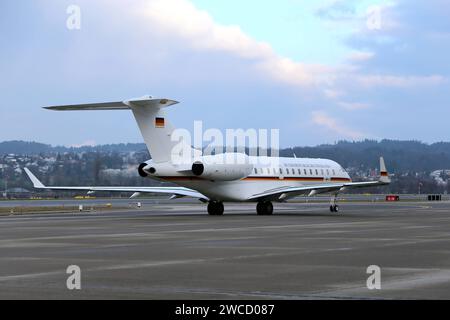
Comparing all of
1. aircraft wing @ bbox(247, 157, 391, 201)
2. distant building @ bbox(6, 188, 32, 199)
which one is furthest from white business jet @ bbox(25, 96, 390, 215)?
distant building @ bbox(6, 188, 32, 199)

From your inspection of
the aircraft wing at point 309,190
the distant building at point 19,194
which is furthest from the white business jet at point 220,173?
the distant building at point 19,194

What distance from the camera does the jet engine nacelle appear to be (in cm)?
4181

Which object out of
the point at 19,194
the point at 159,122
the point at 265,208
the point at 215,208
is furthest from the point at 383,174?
the point at 19,194

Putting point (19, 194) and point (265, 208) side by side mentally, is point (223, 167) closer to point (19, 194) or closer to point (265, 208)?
point (265, 208)

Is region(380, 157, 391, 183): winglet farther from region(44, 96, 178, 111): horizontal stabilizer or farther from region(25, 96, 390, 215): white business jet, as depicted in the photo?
region(44, 96, 178, 111): horizontal stabilizer

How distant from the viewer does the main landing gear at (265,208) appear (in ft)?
156

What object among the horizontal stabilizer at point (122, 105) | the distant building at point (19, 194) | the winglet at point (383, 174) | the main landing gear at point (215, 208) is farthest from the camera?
the distant building at point (19, 194)

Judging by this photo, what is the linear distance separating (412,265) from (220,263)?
4017 millimetres

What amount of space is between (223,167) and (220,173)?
38 centimetres

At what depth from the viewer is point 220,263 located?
17.4m

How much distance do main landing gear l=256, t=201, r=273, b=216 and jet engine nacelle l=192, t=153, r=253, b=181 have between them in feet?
7.85

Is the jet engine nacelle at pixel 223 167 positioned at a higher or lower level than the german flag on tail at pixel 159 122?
lower

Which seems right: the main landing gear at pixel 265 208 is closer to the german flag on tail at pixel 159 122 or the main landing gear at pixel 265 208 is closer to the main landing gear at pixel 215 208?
the main landing gear at pixel 215 208
